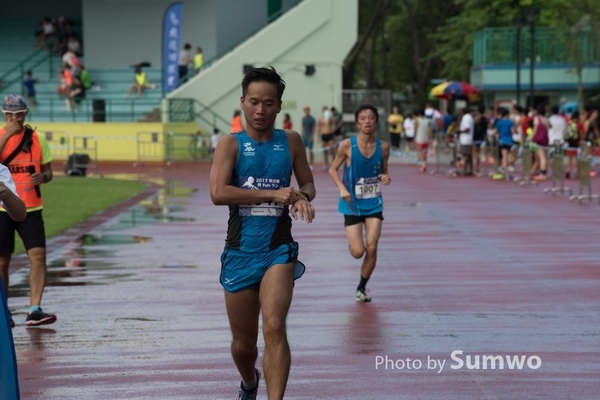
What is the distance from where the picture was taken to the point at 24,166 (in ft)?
35.6

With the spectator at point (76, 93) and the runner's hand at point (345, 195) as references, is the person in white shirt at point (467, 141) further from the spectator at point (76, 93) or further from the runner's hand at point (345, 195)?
the runner's hand at point (345, 195)

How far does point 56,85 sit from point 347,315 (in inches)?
1578

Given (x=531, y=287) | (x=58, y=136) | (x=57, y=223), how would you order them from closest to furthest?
(x=531, y=287) < (x=57, y=223) < (x=58, y=136)

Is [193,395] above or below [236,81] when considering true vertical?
below

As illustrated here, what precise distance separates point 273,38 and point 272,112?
41467mm

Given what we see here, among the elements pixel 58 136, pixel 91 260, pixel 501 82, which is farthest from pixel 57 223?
pixel 501 82

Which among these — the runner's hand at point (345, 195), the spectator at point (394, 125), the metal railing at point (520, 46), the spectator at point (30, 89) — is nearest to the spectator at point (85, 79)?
the spectator at point (30, 89)

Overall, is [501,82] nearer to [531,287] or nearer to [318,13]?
[318,13]

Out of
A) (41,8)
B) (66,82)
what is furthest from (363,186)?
(41,8)

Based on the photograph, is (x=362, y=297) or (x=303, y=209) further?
(x=362, y=297)

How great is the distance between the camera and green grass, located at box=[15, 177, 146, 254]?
20922mm

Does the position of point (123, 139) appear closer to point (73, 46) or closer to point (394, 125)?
point (73, 46)

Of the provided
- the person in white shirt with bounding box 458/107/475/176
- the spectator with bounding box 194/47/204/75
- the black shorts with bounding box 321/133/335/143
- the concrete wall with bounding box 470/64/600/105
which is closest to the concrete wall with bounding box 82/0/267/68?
the spectator with bounding box 194/47/204/75

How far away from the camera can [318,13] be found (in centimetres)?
4847
